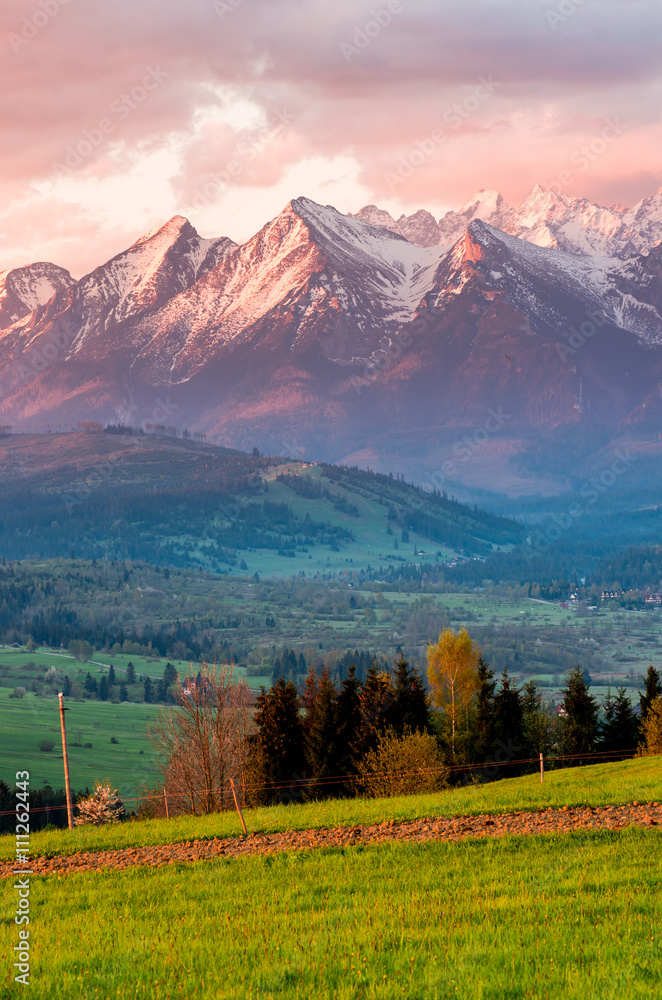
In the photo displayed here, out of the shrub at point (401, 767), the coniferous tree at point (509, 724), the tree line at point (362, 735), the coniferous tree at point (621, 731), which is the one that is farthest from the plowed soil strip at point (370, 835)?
the coniferous tree at point (621, 731)

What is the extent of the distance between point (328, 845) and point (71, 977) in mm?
14441

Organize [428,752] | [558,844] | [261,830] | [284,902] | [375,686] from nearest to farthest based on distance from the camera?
1. [284,902]
2. [558,844]
3. [261,830]
4. [428,752]
5. [375,686]

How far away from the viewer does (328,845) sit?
103ft

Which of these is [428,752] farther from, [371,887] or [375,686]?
[371,887]

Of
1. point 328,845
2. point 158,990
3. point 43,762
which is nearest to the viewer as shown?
point 158,990

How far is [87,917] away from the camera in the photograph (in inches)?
917

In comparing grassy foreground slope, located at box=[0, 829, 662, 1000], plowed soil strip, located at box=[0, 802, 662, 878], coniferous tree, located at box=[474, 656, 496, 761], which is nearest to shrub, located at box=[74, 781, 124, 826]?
plowed soil strip, located at box=[0, 802, 662, 878]

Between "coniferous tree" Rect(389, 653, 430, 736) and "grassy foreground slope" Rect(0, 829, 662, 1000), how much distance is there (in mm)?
57634

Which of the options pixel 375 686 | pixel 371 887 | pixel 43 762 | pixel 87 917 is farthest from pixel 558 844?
pixel 43 762

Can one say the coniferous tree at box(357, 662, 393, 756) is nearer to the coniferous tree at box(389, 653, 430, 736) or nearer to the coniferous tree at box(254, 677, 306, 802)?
the coniferous tree at box(389, 653, 430, 736)

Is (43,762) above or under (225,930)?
under

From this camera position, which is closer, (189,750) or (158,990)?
(158,990)

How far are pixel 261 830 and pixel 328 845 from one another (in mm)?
5049

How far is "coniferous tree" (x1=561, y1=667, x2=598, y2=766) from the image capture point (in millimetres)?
93938
